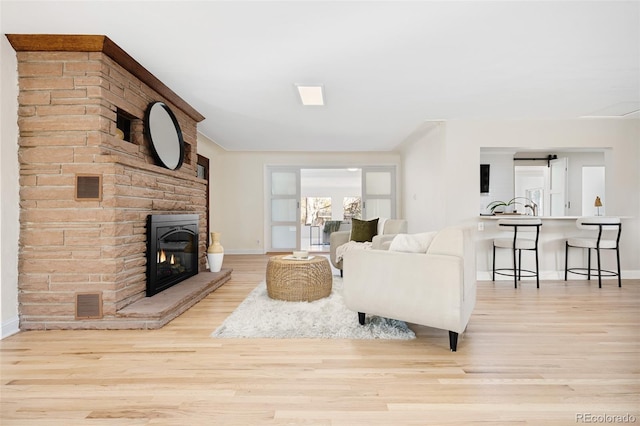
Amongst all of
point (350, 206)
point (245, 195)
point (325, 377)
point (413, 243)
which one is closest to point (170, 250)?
point (325, 377)

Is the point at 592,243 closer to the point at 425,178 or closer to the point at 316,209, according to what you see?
the point at 425,178

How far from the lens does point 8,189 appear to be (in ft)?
8.35

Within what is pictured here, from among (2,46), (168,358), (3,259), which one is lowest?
(168,358)

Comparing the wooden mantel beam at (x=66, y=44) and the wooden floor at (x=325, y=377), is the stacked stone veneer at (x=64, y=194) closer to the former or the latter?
the wooden mantel beam at (x=66, y=44)

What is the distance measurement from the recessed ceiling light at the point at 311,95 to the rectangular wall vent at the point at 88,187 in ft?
6.76

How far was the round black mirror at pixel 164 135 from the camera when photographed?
3.40 meters

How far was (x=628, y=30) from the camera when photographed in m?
2.41

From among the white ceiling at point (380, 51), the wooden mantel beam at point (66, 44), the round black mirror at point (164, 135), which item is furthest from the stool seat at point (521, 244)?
the wooden mantel beam at point (66, 44)

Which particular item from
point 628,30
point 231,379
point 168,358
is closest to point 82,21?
point 168,358

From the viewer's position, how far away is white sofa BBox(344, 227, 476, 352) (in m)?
2.26

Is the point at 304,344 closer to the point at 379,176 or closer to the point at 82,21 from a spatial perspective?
the point at 82,21

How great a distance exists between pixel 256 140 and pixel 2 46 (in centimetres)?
399

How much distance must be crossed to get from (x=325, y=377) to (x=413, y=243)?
3.95 ft

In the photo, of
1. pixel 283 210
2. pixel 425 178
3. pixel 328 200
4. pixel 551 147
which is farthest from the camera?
pixel 328 200
